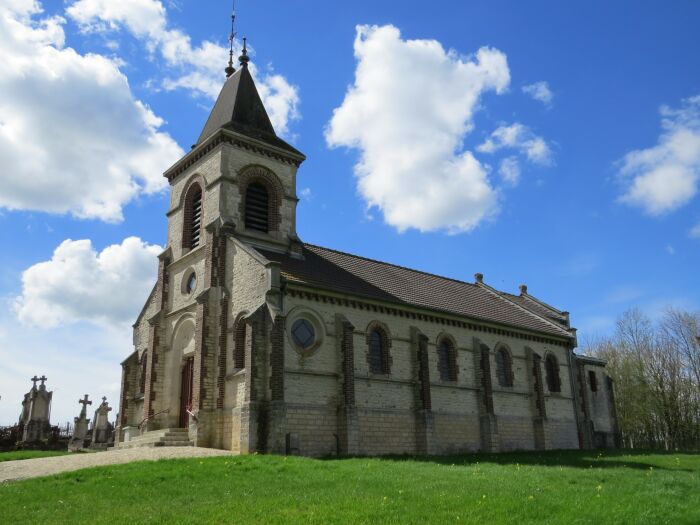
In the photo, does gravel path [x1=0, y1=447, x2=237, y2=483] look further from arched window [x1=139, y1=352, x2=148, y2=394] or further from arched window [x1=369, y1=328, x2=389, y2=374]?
arched window [x1=139, y1=352, x2=148, y2=394]

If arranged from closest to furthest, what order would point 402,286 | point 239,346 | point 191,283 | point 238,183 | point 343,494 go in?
point 343,494 → point 239,346 → point 191,283 → point 238,183 → point 402,286

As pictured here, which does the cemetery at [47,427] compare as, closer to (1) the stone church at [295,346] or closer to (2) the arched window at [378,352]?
(1) the stone church at [295,346]

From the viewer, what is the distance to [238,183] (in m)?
26.6

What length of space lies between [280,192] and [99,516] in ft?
60.9

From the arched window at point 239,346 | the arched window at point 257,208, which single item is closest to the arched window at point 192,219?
the arched window at point 257,208

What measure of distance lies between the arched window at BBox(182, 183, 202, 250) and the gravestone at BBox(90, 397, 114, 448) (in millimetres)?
11658

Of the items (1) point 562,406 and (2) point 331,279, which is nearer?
(2) point 331,279

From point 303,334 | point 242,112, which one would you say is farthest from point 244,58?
→ point 303,334

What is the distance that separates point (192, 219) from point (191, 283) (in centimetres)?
313

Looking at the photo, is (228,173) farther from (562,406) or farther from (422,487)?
(562,406)

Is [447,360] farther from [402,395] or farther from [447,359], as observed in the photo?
[402,395]

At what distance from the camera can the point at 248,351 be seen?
21016 millimetres

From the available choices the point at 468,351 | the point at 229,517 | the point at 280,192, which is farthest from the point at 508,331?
the point at 229,517

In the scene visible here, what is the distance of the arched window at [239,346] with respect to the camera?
2236 cm
